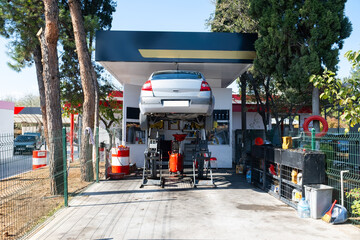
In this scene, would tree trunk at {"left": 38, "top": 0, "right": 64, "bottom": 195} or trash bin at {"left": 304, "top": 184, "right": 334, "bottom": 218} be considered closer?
trash bin at {"left": 304, "top": 184, "right": 334, "bottom": 218}

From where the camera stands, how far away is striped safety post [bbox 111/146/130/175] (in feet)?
32.0

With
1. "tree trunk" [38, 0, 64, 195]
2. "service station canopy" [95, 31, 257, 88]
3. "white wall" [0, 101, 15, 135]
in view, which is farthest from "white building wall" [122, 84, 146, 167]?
"white wall" [0, 101, 15, 135]

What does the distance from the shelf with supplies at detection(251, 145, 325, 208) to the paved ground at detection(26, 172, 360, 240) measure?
10.9 inches

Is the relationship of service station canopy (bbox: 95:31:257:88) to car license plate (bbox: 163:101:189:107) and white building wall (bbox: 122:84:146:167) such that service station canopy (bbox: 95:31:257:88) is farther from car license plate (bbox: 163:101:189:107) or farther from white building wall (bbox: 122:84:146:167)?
car license plate (bbox: 163:101:189:107)

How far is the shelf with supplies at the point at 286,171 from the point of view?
5.73 m

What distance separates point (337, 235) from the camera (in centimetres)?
457

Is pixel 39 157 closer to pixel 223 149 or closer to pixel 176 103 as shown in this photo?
pixel 176 103

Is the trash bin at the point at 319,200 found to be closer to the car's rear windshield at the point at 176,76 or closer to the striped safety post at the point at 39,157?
the car's rear windshield at the point at 176,76

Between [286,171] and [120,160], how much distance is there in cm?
530

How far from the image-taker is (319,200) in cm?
536

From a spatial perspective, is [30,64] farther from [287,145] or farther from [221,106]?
[287,145]

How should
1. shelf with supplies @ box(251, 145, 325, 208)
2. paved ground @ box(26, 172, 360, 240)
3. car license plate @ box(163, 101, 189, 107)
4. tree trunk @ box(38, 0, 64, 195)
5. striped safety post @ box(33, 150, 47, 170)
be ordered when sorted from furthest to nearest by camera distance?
striped safety post @ box(33, 150, 47, 170) < tree trunk @ box(38, 0, 64, 195) < car license plate @ box(163, 101, 189, 107) < shelf with supplies @ box(251, 145, 325, 208) < paved ground @ box(26, 172, 360, 240)

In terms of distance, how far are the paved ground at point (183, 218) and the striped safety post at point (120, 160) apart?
1.99 meters

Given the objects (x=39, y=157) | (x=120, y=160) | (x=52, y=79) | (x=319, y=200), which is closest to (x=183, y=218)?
(x=319, y=200)
